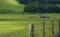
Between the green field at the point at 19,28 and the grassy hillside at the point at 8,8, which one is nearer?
the green field at the point at 19,28

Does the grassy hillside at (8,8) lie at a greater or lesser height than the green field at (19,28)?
greater

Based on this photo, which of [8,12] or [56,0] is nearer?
[8,12]

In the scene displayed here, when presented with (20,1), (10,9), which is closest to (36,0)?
(20,1)

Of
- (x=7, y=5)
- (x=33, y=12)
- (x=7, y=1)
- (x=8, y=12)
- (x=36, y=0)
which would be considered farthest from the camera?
(x=36, y=0)

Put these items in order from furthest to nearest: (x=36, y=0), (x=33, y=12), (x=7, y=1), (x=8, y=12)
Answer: (x=36, y=0) → (x=7, y=1) → (x=33, y=12) → (x=8, y=12)

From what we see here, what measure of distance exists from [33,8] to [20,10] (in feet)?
23.6

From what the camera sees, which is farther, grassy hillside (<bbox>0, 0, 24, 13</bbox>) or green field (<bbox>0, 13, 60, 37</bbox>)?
grassy hillside (<bbox>0, 0, 24, 13</bbox>)

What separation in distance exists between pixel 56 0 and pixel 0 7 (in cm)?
3435

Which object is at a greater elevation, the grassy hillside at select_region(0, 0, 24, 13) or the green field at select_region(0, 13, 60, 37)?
the grassy hillside at select_region(0, 0, 24, 13)

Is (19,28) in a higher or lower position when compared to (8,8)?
lower

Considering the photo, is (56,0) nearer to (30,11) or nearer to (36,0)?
(36,0)

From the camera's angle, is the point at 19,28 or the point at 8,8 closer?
the point at 19,28

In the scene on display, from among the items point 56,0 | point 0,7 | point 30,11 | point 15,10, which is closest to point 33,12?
point 30,11

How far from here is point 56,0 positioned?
12800cm
